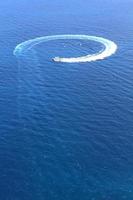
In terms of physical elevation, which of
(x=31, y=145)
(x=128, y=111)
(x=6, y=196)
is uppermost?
(x=128, y=111)

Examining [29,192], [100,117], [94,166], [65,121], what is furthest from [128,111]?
[29,192]

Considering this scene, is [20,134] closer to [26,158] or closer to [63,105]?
[26,158]

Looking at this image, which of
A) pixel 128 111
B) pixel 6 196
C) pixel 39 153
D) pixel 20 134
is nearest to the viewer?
pixel 6 196

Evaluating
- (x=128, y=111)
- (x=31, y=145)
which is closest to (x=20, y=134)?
(x=31, y=145)

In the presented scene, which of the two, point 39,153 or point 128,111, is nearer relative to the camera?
point 39,153

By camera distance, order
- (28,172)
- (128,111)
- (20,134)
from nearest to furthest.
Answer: (28,172)
(20,134)
(128,111)

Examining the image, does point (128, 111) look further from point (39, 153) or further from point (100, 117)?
point (39, 153)

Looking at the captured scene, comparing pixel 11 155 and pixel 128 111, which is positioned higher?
pixel 128 111

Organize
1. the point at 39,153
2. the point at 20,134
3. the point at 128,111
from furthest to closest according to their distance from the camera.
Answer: the point at 128,111
the point at 20,134
the point at 39,153

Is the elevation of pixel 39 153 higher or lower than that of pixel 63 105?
lower
